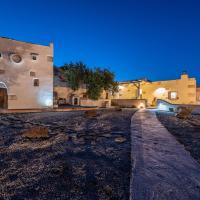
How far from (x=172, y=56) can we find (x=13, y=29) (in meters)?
79.6

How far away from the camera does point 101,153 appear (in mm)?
4434

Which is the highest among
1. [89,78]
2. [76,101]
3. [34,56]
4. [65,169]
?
[34,56]

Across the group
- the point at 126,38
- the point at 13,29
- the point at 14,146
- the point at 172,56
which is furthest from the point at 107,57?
the point at 14,146

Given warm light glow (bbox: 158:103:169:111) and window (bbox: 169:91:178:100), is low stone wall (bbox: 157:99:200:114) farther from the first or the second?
window (bbox: 169:91:178:100)

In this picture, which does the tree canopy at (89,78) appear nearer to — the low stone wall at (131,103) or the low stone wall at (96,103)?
the low stone wall at (96,103)

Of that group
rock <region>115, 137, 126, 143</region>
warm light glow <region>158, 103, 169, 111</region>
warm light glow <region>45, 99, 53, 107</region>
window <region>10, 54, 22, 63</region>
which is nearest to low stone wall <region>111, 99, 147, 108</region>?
warm light glow <region>158, 103, 169, 111</region>

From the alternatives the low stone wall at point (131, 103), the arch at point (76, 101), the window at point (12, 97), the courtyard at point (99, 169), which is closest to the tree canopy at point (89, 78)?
the arch at point (76, 101)

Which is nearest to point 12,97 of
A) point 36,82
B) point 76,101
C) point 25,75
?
point 25,75

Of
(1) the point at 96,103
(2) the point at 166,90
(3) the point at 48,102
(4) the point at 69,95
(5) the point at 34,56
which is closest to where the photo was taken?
(5) the point at 34,56

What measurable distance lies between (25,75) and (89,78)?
29.4 feet

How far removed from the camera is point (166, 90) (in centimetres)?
2670

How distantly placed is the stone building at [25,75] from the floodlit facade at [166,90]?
14.9 meters

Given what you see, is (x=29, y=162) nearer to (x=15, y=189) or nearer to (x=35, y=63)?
(x=15, y=189)

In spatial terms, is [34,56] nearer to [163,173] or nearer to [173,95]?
[173,95]
